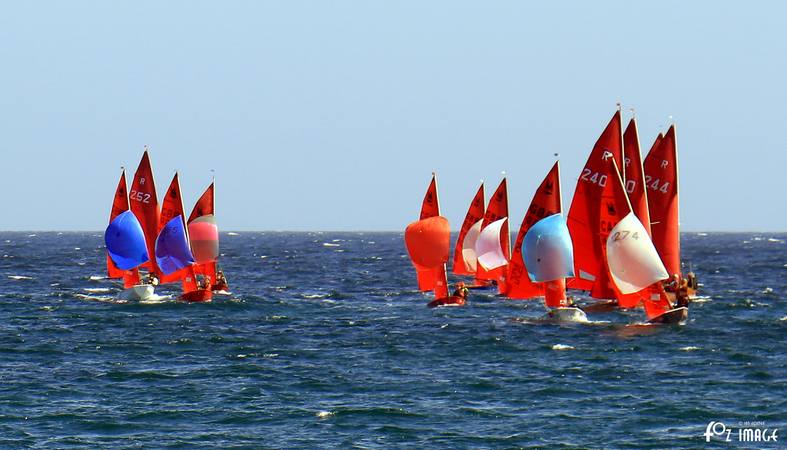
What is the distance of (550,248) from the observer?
55.8 meters

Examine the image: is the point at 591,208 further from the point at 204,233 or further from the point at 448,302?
the point at 204,233

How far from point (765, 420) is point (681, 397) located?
368 cm

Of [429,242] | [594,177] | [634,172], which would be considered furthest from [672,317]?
[429,242]

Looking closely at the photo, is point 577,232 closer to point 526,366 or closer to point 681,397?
point 526,366

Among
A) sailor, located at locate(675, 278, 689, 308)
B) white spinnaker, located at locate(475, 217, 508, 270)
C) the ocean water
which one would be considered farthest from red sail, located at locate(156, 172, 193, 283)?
sailor, located at locate(675, 278, 689, 308)

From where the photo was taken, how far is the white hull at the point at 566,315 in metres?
55.9

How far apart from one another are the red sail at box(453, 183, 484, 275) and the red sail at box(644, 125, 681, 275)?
19.4 meters

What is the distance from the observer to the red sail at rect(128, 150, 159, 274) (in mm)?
69625

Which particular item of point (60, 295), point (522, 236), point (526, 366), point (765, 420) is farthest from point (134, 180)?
point (765, 420)

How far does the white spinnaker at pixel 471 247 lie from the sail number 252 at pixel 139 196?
20.6 m

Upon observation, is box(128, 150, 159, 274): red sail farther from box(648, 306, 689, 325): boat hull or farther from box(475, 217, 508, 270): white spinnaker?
box(648, 306, 689, 325): boat hull

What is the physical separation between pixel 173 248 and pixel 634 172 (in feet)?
83.7

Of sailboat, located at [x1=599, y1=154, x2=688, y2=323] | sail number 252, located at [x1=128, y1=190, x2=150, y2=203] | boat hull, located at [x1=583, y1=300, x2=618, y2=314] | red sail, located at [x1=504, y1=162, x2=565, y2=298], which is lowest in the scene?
boat hull, located at [x1=583, y1=300, x2=618, y2=314]

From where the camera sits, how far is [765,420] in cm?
3288
